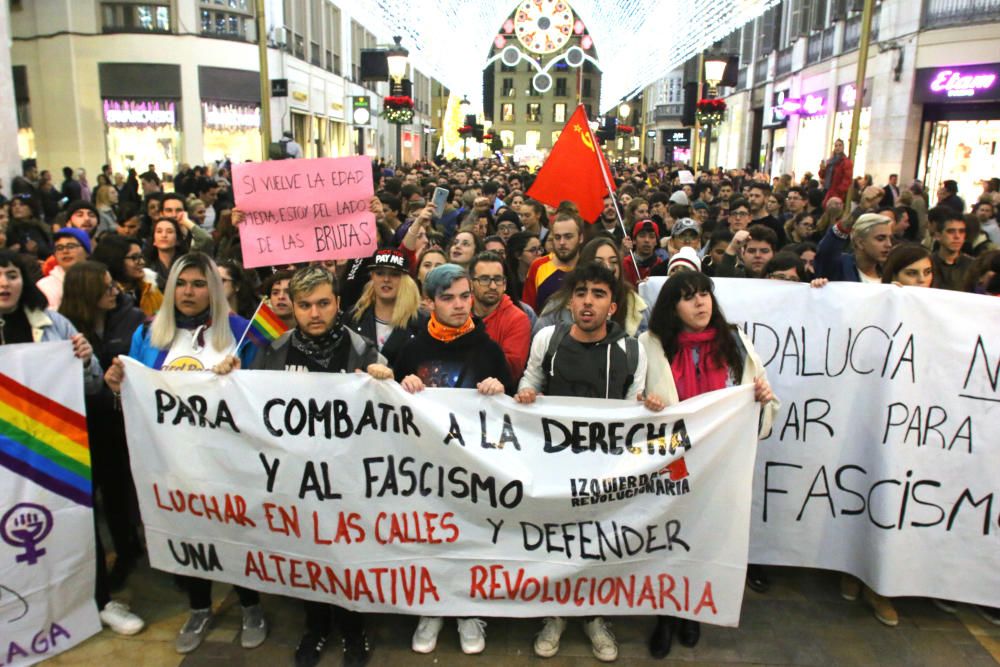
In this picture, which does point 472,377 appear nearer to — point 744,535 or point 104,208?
point 744,535

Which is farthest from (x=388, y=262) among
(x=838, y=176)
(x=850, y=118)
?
(x=850, y=118)

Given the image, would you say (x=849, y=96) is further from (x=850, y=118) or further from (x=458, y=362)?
(x=458, y=362)

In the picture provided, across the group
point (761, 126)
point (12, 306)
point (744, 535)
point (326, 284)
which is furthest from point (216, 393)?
point (761, 126)

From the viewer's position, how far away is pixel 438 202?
6.81 m

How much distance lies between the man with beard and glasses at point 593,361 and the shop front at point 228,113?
2152 centimetres

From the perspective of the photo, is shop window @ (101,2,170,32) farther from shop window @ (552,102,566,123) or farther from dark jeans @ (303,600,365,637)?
shop window @ (552,102,566,123)

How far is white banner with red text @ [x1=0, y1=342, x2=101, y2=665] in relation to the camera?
3418mm

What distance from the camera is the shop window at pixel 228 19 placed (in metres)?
23.4

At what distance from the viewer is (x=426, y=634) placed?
366cm

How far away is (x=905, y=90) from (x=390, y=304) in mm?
16740

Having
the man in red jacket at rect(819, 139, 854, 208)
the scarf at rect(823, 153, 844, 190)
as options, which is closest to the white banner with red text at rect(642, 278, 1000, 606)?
the man in red jacket at rect(819, 139, 854, 208)

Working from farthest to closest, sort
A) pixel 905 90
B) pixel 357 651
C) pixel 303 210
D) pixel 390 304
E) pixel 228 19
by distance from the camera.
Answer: pixel 228 19 → pixel 905 90 → pixel 303 210 → pixel 390 304 → pixel 357 651

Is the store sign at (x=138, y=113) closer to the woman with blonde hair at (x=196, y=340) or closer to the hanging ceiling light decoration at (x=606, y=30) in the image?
the hanging ceiling light decoration at (x=606, y=30)

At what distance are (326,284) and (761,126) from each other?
3298 centimetres
